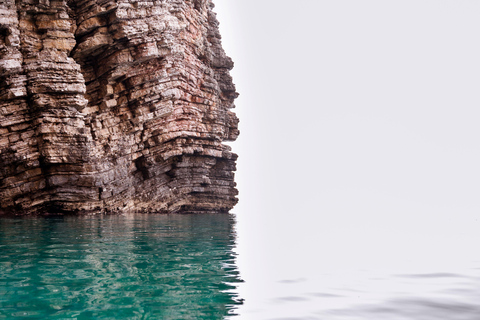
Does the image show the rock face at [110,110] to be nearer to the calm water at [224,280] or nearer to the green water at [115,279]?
the calm water at [224,280]

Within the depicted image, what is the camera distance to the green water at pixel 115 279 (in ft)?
20.9

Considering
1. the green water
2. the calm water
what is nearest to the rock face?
the calm water

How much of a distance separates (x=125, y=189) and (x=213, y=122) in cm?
1200

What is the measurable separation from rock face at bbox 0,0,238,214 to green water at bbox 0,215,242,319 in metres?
13.9

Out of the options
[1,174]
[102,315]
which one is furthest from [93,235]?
[1,174]

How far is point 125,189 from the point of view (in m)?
32.4

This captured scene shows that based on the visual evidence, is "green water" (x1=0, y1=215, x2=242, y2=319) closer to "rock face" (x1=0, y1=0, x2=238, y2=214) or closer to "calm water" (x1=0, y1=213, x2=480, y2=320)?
"calm water" (x1=0, y1=213, x2=480, y2=320)

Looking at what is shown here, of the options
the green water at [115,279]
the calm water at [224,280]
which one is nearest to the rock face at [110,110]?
the calm water at [224,280]

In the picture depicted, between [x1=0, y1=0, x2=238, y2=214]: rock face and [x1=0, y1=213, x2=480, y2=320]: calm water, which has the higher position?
[x1=0, y1=0, x2=238, y2=214]: rock face

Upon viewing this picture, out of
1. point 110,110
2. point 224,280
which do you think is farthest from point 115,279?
point 110,110

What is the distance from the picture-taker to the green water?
20.9 ft

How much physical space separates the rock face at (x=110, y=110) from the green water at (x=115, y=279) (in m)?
13.9

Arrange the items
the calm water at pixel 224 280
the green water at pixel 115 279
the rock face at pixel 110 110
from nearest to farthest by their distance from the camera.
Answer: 1. the green water at pixel 115 279
2. the calm water at pixel 224 280
3. the rock face at pixel 110 110

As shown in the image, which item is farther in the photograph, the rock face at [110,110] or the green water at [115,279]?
the rock face at [110,110]
